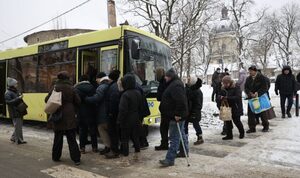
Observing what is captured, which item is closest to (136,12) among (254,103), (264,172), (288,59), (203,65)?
(254,103)

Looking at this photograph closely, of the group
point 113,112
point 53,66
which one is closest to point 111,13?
point 53,66

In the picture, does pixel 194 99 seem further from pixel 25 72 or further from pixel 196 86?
pixel 25 72

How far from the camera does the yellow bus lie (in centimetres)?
820

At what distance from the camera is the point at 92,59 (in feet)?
29.9

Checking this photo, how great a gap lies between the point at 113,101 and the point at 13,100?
10.8 feet

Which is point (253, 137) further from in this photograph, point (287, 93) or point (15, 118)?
point (15, 118)

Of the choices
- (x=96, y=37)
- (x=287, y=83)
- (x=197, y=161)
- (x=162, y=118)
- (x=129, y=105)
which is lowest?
(x=197, y=161)

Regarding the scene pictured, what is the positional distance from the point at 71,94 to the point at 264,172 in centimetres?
400

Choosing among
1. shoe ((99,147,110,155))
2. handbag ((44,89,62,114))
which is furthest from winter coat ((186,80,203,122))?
handbag ((44,89,62,114))

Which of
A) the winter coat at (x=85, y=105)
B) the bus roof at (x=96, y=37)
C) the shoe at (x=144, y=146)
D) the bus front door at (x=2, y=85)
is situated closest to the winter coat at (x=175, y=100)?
the shoe at (x=144, y=146)

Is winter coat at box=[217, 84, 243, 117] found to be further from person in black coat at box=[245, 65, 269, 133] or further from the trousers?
the trousers

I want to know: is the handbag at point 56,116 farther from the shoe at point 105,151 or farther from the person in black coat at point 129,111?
the shoe at point 105,151

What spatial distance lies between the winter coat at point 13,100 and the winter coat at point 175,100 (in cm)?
438

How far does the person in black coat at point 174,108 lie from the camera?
569 centimetres
